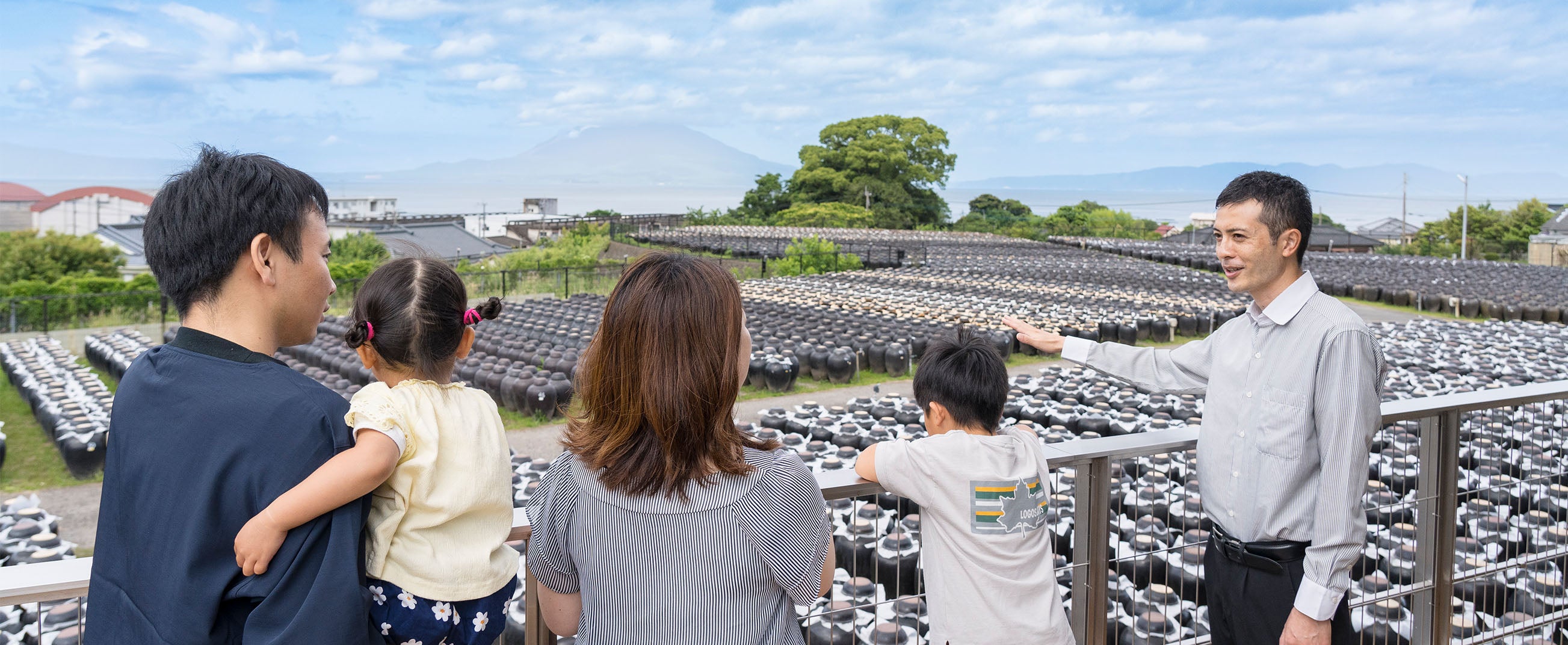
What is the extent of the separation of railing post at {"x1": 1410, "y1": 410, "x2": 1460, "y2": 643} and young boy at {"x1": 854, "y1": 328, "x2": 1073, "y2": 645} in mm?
1619

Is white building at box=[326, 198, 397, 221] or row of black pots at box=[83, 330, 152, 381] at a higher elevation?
white building at box=[326, 198, 397, 221]

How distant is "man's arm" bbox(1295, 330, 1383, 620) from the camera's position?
7.68 ft

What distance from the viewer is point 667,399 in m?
1.67

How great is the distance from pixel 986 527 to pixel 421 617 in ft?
4.47

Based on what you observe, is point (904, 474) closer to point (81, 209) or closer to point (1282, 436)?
point (1282, 436)

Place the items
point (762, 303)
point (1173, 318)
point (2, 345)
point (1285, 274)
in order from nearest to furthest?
point (1285, 274), point (2, 345), point (1173, 318), point (762, 303)

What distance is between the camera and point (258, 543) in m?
1.41

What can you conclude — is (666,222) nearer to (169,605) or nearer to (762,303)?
(762,303)

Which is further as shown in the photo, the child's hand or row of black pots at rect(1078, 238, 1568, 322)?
row of black pots at rect(1078, 238, 1568, 322)

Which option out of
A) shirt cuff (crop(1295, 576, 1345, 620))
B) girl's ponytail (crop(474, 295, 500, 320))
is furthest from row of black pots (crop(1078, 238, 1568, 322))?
girl's ponytail (crop(474, 295, 500, 320))

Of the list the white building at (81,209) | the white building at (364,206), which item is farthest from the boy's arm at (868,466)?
the white building at (81,209)

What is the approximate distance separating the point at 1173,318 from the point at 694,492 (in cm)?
2208

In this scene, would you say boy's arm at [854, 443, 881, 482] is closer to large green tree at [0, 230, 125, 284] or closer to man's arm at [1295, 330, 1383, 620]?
man's arm at [1295, 330, 1383, 620]

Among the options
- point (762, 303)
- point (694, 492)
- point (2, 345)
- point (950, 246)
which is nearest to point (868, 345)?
point (762, 303)
